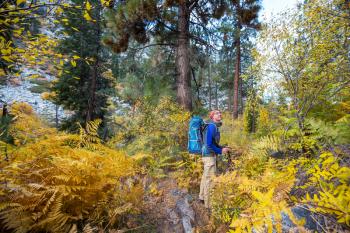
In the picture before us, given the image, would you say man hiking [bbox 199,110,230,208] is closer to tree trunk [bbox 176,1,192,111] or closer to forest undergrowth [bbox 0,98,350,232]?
forest undergrowth [bbox 0,98,350,232]

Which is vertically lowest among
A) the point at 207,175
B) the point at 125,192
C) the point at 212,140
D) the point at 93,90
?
the point at 207,175

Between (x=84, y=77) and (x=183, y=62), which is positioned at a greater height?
(x=84, y=77)

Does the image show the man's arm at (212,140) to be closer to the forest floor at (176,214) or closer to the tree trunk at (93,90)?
the forest floor at (176,214)

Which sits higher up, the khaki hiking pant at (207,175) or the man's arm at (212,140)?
the man's arm at (212,140)

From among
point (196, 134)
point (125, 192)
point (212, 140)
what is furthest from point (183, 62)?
point (125, 192)

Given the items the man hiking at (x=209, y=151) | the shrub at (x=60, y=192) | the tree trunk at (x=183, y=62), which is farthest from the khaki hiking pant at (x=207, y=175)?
the tree trunk at (x=183, y=62)

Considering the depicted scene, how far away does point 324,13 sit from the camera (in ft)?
12.3

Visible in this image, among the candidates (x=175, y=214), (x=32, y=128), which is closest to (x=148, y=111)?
(x=32, y=128)

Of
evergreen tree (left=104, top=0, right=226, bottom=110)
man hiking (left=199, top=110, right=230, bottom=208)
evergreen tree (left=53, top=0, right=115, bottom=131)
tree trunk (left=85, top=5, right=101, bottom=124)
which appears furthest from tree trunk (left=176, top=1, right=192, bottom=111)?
tree trunk (left=85, top=5, right=101, bottom=124)

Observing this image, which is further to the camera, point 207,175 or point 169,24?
point 169,24

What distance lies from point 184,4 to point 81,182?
6.80 metres

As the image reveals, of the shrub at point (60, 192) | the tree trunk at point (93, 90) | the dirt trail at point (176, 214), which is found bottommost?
the dirt trail at point (176, 214)

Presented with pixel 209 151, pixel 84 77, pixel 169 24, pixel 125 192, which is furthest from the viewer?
pixel 84 77

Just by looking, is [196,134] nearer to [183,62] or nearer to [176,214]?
[176,214]
